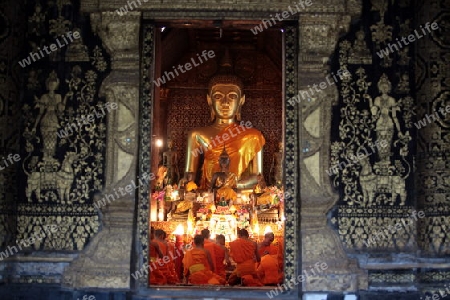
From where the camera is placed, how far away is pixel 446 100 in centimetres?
561

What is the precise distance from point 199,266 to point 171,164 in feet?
12.2

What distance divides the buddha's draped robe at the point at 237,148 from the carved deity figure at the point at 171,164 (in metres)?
0.60

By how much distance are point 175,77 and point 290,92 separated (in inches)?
196

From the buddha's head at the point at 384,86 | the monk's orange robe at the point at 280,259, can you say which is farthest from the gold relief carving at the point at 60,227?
the buddha's head at the point at 384,86

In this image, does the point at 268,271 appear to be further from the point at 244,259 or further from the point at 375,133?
the point at 375,133

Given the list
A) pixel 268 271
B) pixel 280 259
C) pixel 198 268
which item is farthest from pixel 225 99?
pixel 198 268

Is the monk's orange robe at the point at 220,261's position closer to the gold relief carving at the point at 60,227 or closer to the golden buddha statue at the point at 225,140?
the gold relief carving at the point at 60,227

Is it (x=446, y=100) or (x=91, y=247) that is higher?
(x=446, y=100)

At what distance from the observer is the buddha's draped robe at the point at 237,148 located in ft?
32.4

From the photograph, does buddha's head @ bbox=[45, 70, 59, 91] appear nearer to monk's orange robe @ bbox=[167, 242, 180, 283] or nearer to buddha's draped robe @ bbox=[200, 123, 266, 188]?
monk's orange robe @ bbox=[167, 242, 180, 283]

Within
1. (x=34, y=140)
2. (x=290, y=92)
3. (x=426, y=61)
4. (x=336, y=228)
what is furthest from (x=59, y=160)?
(x=426, y=61)

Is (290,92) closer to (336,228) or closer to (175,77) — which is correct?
(336,228)

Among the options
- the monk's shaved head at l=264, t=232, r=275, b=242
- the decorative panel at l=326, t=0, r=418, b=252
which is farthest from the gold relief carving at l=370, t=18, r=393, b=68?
the monk's shaved head at l=264, t=232, r=275, b=242

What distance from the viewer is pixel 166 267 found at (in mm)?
6629
